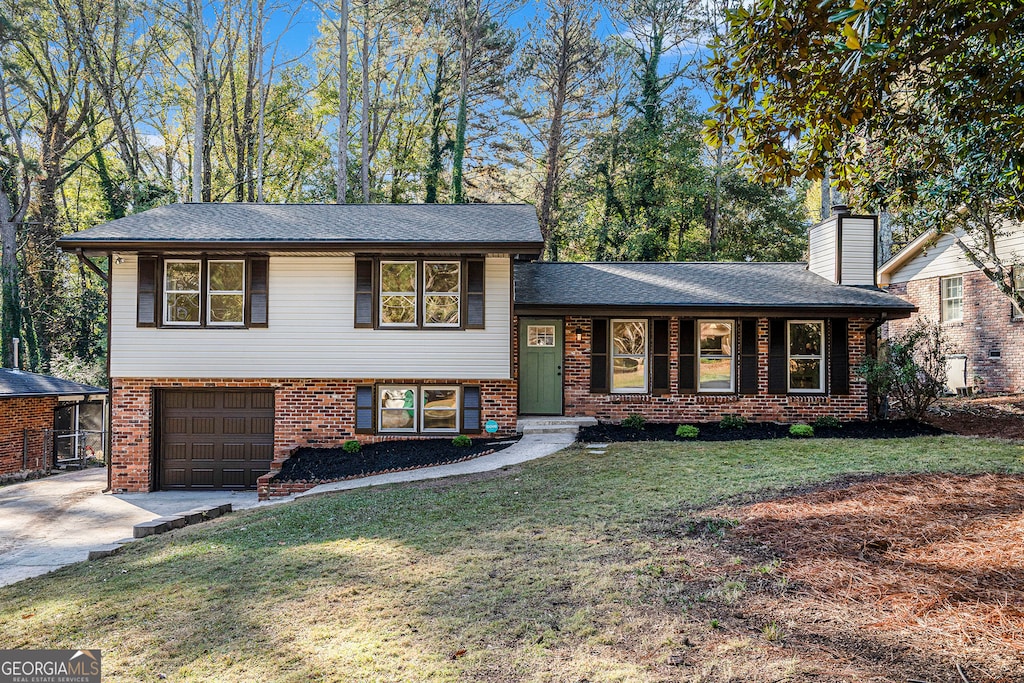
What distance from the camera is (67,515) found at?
10.7m

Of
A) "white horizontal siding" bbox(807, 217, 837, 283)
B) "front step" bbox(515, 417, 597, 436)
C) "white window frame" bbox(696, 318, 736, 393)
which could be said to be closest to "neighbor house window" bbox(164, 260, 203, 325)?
"front step" bbox(515, 417, 597, 436)

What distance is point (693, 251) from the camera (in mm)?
24828

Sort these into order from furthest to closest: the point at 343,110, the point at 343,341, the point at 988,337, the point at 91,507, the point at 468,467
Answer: the point at 343,110
the point at 988,337
the point at 343,341
the point at 91,507
the point at 468,467

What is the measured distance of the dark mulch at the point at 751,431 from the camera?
39.1 ft

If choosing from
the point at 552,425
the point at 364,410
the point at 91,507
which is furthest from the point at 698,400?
the point at 91,507

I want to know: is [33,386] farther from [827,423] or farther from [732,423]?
[827,423]

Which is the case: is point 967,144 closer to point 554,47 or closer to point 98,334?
point 554,47

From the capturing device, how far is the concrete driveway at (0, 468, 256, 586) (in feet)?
26.6

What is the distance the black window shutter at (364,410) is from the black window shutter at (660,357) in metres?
5.58

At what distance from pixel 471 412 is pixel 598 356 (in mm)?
2847

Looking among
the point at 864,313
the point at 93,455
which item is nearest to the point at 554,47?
the point at 864,313

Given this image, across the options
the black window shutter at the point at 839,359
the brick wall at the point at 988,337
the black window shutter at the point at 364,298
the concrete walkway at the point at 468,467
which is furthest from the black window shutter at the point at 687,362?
the brick wall at the point at 988,337

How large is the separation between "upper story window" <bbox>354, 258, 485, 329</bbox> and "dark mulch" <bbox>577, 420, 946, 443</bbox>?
10.2ft

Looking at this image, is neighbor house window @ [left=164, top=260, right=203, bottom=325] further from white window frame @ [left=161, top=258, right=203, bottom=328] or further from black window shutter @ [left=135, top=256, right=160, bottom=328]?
black window shutter @ [left=135, top=256, right=160, bottom=328]
